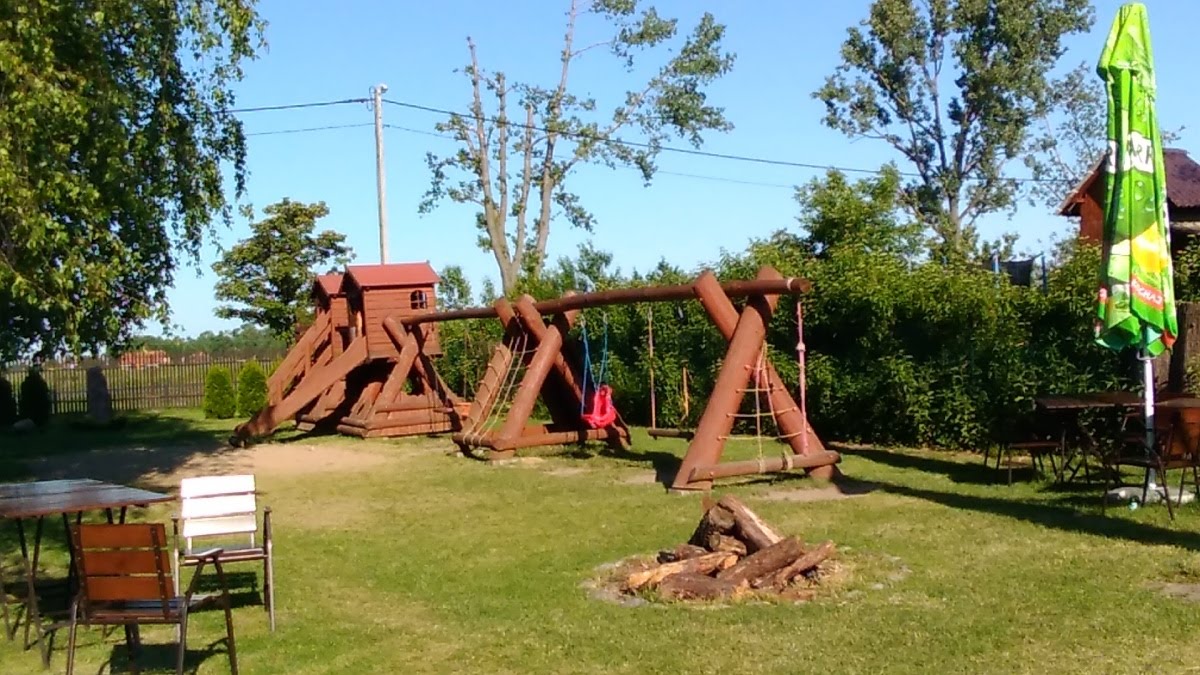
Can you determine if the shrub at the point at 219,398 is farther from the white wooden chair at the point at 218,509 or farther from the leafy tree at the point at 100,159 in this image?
the white wooden chair at the point at 218,509

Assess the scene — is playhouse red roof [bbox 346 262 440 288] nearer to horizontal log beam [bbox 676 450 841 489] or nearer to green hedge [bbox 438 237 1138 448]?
green hedge [bbox 438 237 1138 448]

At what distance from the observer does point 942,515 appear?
9.92m

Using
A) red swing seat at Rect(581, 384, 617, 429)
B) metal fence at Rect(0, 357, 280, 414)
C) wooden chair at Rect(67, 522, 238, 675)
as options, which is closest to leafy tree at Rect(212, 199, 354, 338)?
metal fence at Rect(0, 357, 280, 414)

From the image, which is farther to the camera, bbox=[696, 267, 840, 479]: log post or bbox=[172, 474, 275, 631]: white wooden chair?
bbox=[696, 267, 840, 479]: log post

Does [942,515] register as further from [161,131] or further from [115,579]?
[161,131]

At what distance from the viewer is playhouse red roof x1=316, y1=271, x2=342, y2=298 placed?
21.8 metres

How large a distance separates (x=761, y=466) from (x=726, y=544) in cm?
401

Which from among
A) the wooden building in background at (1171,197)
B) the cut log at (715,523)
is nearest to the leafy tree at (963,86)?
the wooden building in background at (1171,197)

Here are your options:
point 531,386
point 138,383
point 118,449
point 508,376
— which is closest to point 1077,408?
point 531,386

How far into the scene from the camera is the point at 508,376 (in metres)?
17.7

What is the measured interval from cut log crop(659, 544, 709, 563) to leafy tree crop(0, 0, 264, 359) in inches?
206

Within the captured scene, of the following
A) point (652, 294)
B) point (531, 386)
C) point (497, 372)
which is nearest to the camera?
point (652, 294)

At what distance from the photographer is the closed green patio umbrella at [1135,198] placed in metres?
9.52

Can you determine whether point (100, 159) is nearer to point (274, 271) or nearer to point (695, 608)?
point (695, 608)
